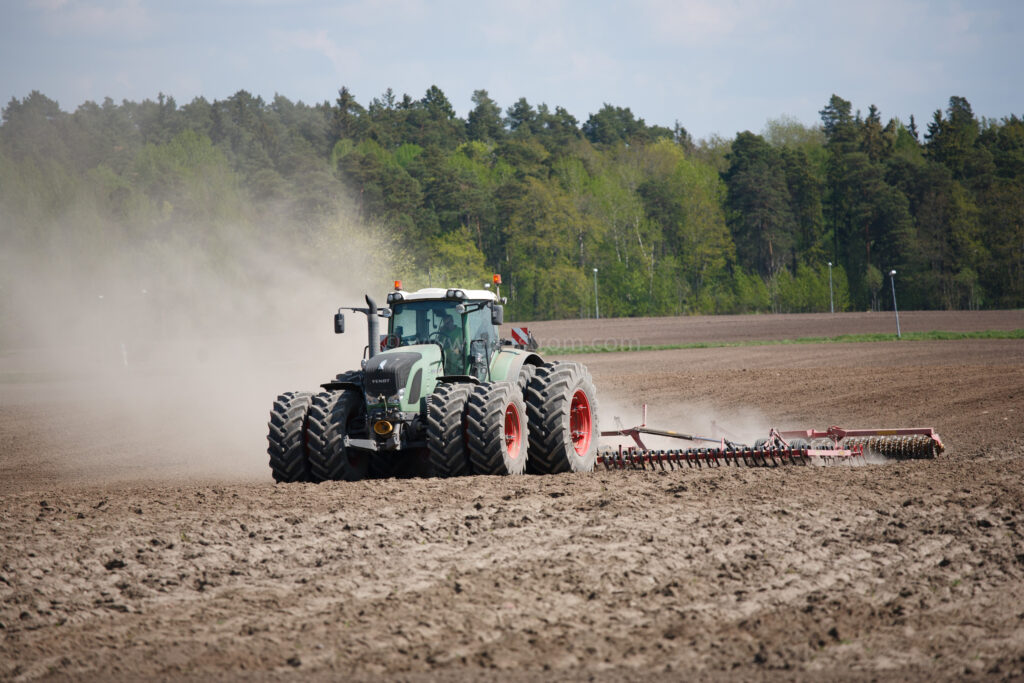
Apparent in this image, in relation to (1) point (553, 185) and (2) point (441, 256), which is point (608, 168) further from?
(2) point (441, 256)

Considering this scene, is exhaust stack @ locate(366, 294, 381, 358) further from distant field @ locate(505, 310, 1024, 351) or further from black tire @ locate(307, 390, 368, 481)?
distant field @ locate(505, 310, 1024, 351)

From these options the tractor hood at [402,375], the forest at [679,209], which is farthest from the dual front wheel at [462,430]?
the forest at [679,209]

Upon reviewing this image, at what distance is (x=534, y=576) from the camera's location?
273 inches

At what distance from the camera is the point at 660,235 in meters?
89.4

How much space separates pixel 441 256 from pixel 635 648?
228 feet

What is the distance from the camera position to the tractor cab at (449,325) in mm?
11852

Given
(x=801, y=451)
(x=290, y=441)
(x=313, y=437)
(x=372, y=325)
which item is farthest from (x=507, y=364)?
(x=801, y=451)

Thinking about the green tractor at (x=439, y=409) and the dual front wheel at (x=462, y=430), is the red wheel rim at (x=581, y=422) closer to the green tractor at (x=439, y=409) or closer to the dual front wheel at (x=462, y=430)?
the green tractor at (x=439, y=409)

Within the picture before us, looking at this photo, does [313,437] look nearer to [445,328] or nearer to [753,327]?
[445,328]

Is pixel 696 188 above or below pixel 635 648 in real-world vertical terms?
above

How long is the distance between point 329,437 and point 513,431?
2.17 metres

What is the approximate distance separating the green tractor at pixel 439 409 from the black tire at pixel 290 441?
0.04ft

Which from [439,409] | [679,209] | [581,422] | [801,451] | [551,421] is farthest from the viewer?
[679,209]

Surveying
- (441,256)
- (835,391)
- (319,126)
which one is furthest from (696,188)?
(835,391)
